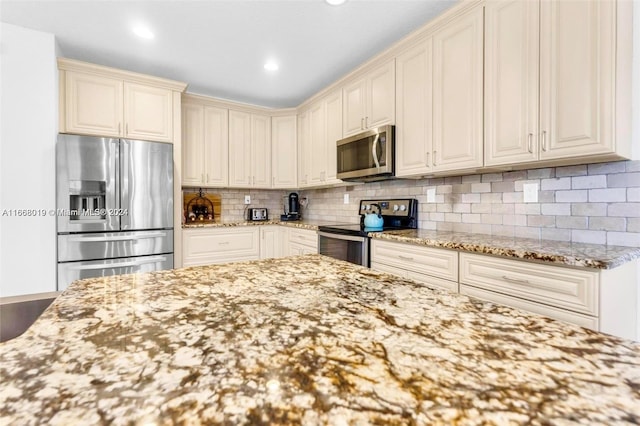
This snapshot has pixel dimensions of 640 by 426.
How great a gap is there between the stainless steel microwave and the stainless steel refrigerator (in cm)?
170

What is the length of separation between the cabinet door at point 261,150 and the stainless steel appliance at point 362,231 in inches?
55.6

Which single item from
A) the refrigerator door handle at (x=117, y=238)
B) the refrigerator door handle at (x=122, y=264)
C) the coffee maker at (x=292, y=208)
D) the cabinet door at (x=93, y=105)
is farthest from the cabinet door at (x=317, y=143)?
the cabinet door at (x=93, y=105)

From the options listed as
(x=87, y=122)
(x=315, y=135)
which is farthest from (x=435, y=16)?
(x=87, y=122)

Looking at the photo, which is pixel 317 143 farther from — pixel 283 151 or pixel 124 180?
pixel 124 180

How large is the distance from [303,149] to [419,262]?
7.76 feet

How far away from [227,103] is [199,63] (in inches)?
33.3

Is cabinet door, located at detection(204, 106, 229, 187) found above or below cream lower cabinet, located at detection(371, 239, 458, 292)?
above

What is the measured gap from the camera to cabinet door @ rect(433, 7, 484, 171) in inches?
77.7

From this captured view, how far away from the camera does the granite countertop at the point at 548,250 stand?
1300 millimetres

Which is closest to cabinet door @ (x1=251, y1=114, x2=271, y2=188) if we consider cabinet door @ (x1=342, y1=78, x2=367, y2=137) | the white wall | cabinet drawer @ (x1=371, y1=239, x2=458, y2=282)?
cabinet door @ (x1=342, y1=78, x2=367, y2=137)

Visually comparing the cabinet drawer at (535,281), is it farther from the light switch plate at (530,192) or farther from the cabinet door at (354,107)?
the cabinet door at (354,107)

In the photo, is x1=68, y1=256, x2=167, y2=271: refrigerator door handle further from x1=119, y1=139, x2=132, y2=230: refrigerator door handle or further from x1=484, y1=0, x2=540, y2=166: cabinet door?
x1=484, y1=0, x2=540, y2=166: cabinet door

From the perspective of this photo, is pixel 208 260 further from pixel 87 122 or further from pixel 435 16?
pixel 435 16

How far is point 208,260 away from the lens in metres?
3.43
